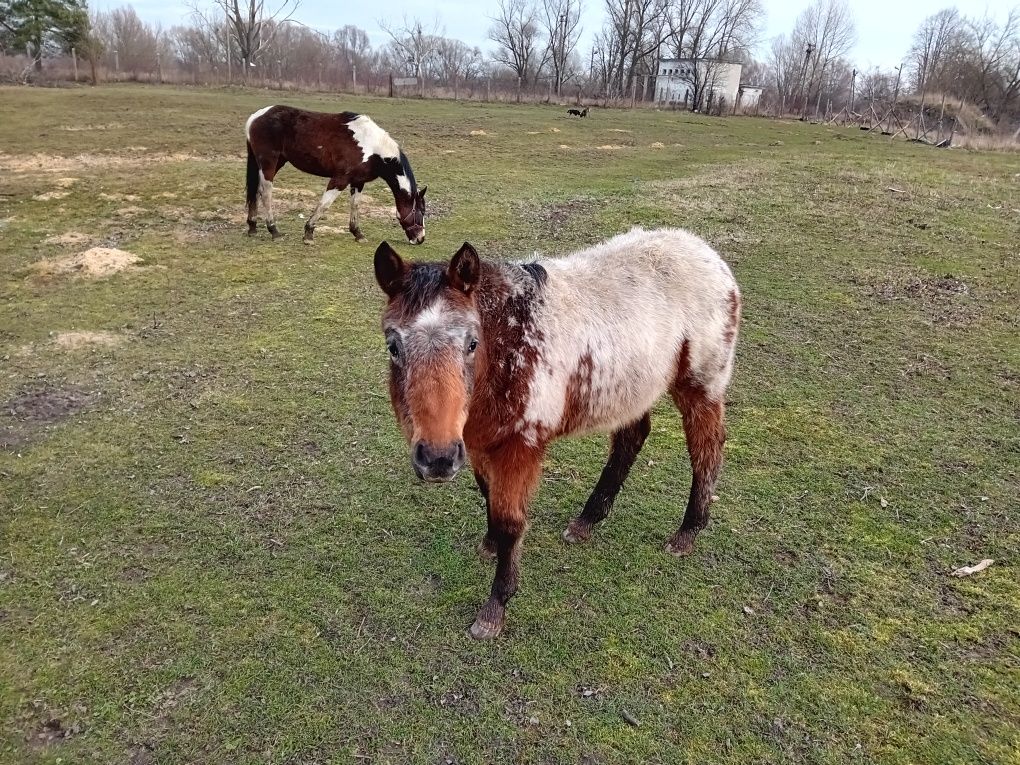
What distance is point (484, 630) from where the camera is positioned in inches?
117

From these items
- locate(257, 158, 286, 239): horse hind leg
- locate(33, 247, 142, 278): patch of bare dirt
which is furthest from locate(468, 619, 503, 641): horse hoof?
locate(257, 158, 286, 239): horse hind leg

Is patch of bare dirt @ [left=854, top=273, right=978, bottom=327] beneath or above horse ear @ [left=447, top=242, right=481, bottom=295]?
beneath

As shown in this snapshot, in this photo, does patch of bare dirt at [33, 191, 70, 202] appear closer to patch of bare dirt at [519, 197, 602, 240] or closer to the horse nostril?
patch of bare dirt at [519, 197, 602, 240]

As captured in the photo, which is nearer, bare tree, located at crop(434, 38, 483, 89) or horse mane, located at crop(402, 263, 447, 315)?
horse mane, located at crop(402, 263, 447, 315)

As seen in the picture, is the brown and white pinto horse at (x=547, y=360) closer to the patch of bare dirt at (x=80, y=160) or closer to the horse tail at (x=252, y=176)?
the horse tail at (x=252, y=176)

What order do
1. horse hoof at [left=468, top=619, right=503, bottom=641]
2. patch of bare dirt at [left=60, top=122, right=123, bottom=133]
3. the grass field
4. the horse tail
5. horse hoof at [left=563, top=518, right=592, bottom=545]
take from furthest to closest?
patch of bare dirt at [left=60, top=122, right=123, bottom=133], the horse tail, horse hoof at [left=563, top=518, right=592, bottom=545], horse hoof at [left=468, top=619, right=503, bottom=641], the grass field

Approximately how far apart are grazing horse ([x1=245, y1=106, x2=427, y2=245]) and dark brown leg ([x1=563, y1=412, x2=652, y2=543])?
6610 millimetres

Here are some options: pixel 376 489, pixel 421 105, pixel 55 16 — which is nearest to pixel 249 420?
pixel 376 489

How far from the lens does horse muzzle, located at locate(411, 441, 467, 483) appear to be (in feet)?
7.10

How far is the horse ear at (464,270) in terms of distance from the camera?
2.43 metres

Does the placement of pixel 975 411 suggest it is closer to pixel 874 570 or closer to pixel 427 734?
pixel 874 570

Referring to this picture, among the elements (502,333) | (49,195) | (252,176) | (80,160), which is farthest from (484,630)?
(80,160)

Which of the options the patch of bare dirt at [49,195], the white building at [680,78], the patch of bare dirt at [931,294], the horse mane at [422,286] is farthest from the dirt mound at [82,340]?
the white building at [680,78]

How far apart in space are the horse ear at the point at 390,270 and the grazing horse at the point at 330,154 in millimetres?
7203
